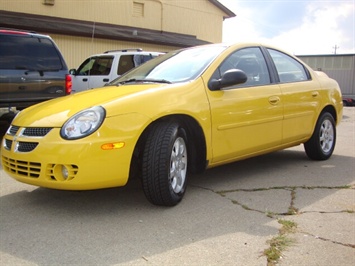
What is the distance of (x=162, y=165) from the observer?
3592 millimetres

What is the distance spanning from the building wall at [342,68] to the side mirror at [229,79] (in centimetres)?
3264

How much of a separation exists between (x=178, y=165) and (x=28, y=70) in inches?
164

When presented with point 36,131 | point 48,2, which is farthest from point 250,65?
point 48,2

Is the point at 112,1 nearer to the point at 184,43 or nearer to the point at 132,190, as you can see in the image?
the point at 184,43

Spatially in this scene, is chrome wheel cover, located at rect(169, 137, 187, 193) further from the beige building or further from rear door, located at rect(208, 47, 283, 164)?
the beige building

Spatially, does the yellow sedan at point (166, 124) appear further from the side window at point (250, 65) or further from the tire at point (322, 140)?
the tire at point (322, 140)

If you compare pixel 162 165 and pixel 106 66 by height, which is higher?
pixel 106 66

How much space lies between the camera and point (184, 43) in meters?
20.0

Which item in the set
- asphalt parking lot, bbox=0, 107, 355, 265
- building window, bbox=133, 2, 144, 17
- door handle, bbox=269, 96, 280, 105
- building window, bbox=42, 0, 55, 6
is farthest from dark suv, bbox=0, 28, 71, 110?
building window, bbox=133, 2, 144, 17

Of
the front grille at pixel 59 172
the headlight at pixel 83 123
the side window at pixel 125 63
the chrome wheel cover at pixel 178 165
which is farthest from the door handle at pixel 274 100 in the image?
the side window at pixel 125 63

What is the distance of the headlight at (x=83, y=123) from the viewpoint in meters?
3.41

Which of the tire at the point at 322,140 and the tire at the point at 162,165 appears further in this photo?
the tire at the point at 322,140

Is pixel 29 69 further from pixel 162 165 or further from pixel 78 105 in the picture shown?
pixel 162 165

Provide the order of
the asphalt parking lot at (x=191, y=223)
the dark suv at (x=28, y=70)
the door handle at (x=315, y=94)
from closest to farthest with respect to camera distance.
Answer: the asphalt parking lot at (x=191, y=223)
the door handle at (x=315, y=94)
the dark suv at (x=28, y=70)
